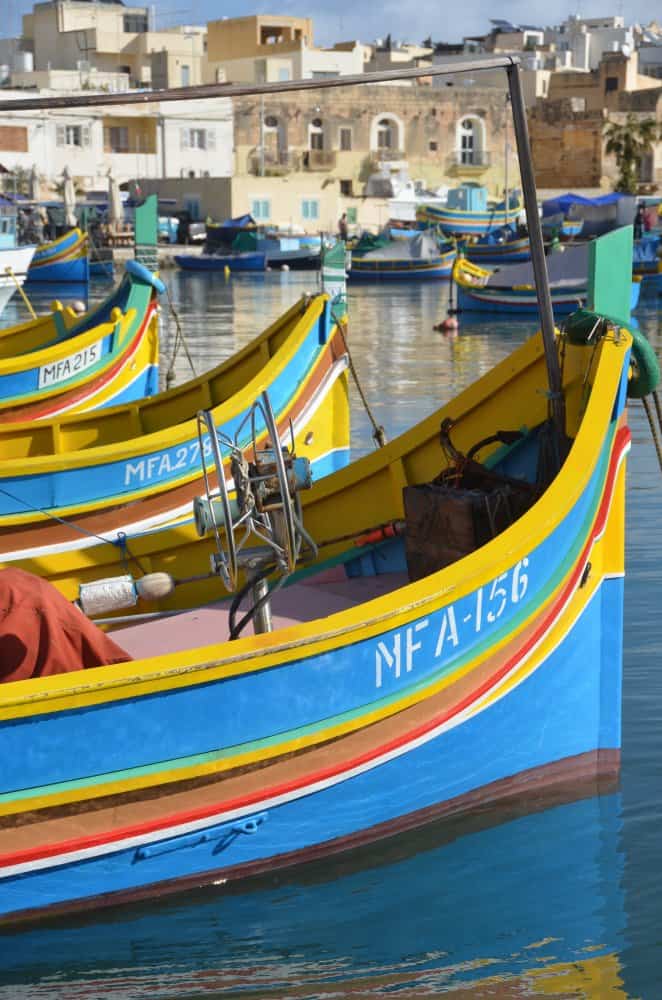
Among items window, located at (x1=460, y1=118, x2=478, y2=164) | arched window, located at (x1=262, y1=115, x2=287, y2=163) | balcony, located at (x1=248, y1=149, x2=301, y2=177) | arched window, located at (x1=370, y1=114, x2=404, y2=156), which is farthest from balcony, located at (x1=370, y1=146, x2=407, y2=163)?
window, located at (x1=460, y1=118, x2=478, y2=164)

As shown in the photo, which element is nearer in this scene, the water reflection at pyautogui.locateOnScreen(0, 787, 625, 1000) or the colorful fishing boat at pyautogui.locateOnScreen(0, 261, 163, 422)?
the water reflection at pyautogui.locateOnScreen(0, 787, 625, 1000)

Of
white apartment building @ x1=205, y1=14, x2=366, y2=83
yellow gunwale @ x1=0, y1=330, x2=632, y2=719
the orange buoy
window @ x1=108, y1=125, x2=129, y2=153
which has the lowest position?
the orange buoy

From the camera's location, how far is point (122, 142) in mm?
58625

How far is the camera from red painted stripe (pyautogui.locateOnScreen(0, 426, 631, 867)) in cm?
463

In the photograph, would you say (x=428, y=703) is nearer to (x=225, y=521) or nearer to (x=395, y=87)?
(x=225, y=521)

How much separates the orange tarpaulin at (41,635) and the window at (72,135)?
5378 cm

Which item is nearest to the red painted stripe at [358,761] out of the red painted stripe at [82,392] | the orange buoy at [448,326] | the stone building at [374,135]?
the red painted stripe at [82,392]

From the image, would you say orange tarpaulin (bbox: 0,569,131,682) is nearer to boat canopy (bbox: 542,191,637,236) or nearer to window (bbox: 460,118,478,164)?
boat canopy (bbox: 542,191,637,236)

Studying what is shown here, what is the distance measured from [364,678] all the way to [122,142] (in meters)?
56.8

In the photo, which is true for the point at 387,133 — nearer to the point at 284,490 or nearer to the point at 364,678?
the point at 284,490

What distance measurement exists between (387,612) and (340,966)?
127cm

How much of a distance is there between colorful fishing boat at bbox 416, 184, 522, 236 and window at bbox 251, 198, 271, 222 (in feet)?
21.1

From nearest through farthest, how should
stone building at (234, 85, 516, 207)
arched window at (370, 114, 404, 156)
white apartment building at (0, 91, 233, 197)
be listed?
white apartment building at (0, 91, 233, 197), stone building at (234, 85, 516, 207), arched window at (370, 114, 404, 156)

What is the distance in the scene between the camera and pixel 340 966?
188 inches
